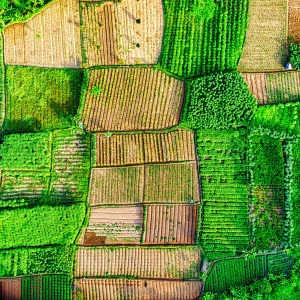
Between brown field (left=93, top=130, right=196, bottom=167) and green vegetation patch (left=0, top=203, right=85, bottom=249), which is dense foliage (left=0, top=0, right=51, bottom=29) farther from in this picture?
green vegetation patch (left=0, top=203, right=85, bottom=249)

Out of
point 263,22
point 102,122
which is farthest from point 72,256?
point 263,22

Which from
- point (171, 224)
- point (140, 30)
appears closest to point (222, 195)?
point (171, 224)

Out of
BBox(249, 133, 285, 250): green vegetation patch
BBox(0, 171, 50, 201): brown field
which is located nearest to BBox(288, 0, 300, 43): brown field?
BBox(249, 133, 285, 250): green vegetation patch

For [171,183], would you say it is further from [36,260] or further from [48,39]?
[48,39]

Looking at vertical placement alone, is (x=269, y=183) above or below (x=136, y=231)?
above

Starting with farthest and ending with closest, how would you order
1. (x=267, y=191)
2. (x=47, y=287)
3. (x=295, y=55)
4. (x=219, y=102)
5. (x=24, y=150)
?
(x=47, y=287), (x=24, y=150), (x=267, y=191), (x=295, y=55), (x=219, y=102)

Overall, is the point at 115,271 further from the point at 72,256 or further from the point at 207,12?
the point at 207,12
